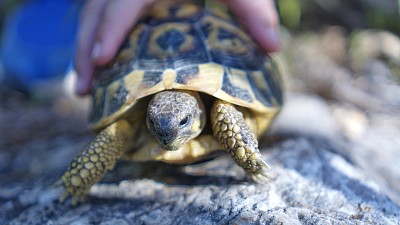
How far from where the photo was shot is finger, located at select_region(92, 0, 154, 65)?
244cm

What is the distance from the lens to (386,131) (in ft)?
11.3

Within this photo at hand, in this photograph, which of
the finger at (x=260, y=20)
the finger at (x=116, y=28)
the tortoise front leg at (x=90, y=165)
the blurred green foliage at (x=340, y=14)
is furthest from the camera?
the blurred green foliage at (x=340, y=14)

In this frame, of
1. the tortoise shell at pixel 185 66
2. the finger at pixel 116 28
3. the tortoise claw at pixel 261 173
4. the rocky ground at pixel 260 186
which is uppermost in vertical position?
the finger at pixel 116 28

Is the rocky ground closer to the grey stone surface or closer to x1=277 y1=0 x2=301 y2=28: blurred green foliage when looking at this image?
the grey stone surface

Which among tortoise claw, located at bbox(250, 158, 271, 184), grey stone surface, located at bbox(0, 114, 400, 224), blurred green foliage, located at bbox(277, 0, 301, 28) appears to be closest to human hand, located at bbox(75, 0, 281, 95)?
grey stone surface, located at bbox(0, 114, 400, 224)

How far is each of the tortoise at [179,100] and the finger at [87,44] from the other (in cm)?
39

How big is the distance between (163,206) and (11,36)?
361 centimetres

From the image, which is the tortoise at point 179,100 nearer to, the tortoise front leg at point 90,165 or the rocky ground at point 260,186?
the tortoise front leg at point 90,165

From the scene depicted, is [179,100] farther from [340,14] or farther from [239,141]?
[340,14]

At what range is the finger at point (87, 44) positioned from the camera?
2838mm

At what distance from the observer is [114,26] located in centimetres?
247

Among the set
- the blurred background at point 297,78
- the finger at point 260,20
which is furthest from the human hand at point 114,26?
the blurred background at point 297,78

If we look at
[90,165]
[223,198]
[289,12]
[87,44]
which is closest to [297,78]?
[289,12]

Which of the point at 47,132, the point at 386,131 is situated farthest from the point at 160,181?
the point at 386,131
